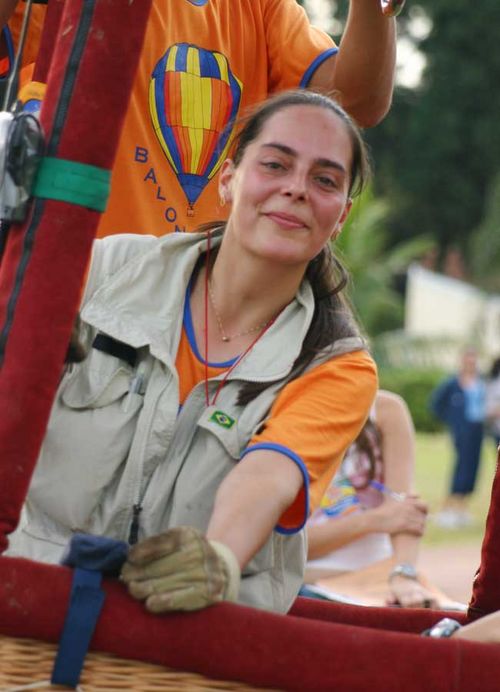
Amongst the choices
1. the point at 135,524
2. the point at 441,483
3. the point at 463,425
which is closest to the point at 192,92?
the point at 135,524

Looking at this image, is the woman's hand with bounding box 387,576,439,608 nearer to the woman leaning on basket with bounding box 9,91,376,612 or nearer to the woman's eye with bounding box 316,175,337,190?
the woman leaning on basket with bounding box 9,91,376,612

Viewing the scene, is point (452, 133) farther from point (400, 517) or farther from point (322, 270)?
point (322, 270)

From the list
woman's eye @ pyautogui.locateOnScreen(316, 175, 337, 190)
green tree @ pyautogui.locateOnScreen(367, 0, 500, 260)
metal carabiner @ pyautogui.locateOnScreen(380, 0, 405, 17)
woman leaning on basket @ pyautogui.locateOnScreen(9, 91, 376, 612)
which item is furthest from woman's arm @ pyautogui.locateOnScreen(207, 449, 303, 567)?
green tree @ pyautogui.locateOnScreen(367, 0, 500, 260)

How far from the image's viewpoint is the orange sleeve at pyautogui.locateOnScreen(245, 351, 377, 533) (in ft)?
7.64

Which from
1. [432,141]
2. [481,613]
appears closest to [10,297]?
[481,613]

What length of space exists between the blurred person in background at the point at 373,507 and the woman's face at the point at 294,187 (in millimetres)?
2115

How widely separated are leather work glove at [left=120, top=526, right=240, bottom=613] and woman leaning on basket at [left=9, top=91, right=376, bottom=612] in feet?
0.79

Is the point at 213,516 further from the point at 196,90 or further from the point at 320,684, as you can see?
the point at 196,90

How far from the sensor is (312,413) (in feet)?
7.82

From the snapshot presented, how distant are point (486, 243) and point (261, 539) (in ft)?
89.8

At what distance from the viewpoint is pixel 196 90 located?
10.3ft

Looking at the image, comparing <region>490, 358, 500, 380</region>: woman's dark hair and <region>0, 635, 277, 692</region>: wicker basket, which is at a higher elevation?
<region>0, 635, 277, 692</region>: wicker basket

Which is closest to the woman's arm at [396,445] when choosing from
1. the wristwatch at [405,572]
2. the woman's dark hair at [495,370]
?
the wristwatch at [405,572]

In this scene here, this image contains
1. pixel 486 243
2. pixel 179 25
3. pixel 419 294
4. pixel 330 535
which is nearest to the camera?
pixel 179 25
